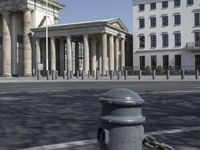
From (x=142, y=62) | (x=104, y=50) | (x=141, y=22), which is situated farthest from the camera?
(x=142, y=62)

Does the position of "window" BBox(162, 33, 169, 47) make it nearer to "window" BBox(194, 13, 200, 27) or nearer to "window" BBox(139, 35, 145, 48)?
"window" BBox(139, 35, 145, 48)

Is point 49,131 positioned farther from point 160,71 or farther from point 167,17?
point 167,17

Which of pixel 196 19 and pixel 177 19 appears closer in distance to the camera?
pixel 196 19

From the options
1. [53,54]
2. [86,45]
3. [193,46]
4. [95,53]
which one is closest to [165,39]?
[193,46]

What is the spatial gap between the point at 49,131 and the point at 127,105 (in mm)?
5411

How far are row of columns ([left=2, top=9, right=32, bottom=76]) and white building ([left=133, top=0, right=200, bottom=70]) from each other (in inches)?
762

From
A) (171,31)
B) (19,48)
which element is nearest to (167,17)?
(171,31)

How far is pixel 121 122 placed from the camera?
294 centimetres

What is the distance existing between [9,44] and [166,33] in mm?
28215

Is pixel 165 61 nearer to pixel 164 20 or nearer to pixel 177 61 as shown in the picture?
pixel 177 61

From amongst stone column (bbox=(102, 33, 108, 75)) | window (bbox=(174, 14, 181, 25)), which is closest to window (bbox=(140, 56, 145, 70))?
window (bbox=(174, 14, 181, 25))

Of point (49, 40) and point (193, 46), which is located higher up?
point (49, 40)

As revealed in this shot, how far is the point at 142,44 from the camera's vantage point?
240 ft

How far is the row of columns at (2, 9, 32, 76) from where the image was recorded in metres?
68.8
